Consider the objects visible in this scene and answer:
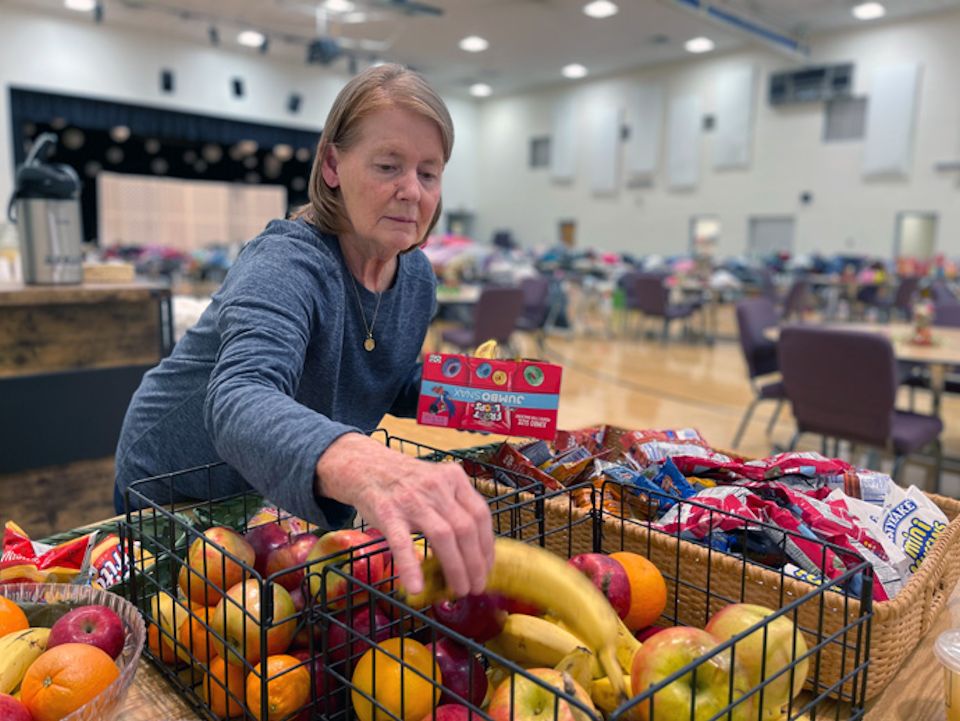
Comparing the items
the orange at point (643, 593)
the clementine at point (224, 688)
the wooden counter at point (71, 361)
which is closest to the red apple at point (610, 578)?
the orange at point (643, 593)

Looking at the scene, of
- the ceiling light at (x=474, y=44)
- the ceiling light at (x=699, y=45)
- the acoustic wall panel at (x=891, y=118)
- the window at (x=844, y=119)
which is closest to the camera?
the acoustic wall panel at (x=891, y=118)

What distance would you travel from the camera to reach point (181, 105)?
44.4ft

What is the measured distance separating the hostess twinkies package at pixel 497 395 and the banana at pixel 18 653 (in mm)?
506

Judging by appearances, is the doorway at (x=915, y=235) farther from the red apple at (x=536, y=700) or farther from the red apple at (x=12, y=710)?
the red apple at (x=12, y=710)

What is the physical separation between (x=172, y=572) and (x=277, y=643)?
0.15 metres

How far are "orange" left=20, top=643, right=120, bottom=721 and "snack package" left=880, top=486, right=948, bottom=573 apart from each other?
0.84m

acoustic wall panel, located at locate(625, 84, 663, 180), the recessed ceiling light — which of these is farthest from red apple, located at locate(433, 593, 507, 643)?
the recessed ceiling light

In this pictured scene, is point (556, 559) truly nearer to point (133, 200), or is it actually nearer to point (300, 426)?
point (300, 426)

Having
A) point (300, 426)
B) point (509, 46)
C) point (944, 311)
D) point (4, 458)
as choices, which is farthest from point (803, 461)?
point (509, 46)

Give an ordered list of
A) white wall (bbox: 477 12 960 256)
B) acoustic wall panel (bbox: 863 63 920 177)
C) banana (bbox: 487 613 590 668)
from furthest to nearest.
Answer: acoustic wall panel (bbox: 863 63 920 177)
white wall (bbox: 477 12 960 256)
banana (bbox: 487 613 590 668)

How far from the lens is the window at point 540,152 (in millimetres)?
16516

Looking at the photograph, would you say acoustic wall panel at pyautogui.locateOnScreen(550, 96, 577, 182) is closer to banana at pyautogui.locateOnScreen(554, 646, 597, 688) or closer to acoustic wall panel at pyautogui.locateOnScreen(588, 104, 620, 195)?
acoustic wall panel at pyautogui.locateOnScreen(588, 104, 620, 195)

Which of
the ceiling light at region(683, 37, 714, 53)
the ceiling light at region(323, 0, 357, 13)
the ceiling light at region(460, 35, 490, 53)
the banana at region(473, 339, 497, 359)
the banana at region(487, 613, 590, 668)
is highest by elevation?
the ceiling light at region(460, 35, 490, 53)

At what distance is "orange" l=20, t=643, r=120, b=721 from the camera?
0.61 metres
